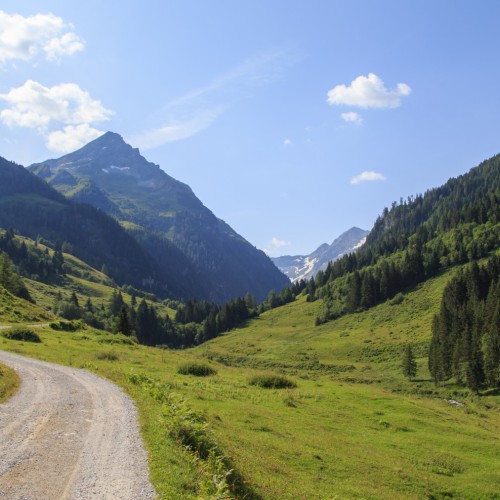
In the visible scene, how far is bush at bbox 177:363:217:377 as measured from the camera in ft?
155

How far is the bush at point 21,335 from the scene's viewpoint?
185 feet

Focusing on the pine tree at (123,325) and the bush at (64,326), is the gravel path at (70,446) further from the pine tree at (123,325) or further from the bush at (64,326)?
the pine tree at (123,325)

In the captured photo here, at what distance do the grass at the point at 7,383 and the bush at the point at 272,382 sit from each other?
2347 centimetres

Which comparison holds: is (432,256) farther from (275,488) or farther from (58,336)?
(275,488)

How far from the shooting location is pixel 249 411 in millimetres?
29828

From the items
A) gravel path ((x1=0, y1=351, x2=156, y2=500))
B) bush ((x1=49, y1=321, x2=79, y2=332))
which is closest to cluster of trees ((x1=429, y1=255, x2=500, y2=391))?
gravel path ((x1=0, y1=351, x2=156, y2=500))

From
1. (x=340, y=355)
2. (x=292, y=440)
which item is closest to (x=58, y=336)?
(x=292, y=440)

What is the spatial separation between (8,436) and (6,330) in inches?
1879

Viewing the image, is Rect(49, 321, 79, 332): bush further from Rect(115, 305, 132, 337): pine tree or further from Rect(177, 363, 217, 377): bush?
Rect(177, 363, 217, 377): bush

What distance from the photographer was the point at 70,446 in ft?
55.9

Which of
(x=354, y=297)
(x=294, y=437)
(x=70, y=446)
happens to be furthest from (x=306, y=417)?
(x=354, y=297)

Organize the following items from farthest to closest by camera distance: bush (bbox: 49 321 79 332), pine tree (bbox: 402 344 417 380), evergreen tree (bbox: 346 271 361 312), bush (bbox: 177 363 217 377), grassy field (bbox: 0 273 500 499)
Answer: evergreen tree (bbox: 346 271 361 312)
pine tree (bbox: 402 344 417 380)
bush (bbox: 49 321 79 332)
bush (bbox: 177 363 217 377)
grassy field (bbox: 0 273 500 499)

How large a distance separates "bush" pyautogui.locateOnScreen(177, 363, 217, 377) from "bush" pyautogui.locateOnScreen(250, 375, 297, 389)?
5926 millimetres

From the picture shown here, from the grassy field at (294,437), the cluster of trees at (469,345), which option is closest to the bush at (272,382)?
the grassy field at (294,437)
